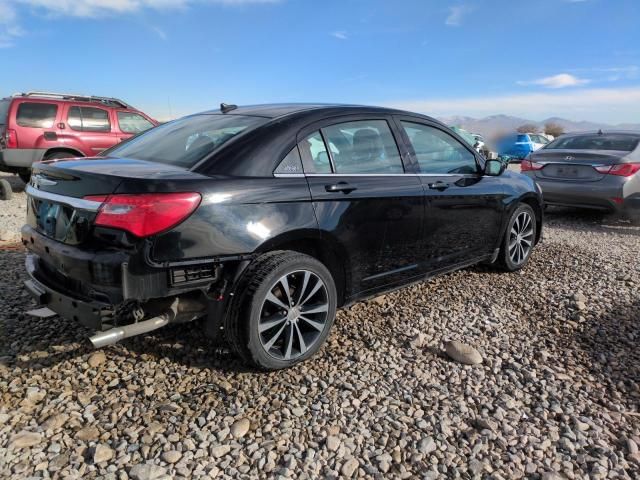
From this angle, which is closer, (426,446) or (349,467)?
(349,467)

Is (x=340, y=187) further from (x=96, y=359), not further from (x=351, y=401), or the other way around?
(x=96, y=359)

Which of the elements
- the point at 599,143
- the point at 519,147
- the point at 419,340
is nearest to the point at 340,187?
the point at 419,340

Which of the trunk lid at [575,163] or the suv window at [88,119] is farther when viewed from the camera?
the suv window at [88,119]

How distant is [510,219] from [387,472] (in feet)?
10.5

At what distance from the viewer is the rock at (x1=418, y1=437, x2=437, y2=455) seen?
91.4 inches

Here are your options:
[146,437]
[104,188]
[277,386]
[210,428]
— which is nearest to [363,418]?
[277,386]

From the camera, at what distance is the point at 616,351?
333cm

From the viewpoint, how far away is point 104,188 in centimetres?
246

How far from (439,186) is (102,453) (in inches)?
114

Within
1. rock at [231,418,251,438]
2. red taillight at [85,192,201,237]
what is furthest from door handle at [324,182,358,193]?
rock at [231,418,251,438]

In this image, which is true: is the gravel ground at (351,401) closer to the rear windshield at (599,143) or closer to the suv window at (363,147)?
the suv window at (363,147)

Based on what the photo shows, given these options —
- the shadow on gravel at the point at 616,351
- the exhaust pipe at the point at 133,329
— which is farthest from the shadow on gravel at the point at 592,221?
the exhaust pipe at the point at 133,329

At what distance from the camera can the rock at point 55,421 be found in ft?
7.92

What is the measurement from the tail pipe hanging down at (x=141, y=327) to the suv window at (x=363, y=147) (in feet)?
4.37
